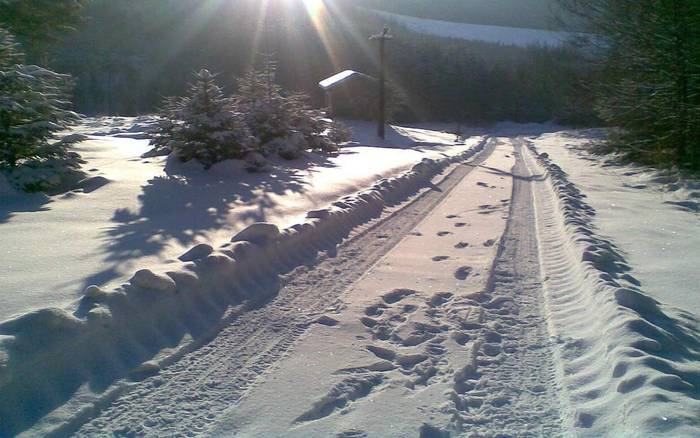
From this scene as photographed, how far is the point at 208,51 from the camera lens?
6956 cm

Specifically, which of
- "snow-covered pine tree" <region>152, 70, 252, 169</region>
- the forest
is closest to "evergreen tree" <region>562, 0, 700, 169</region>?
the forest

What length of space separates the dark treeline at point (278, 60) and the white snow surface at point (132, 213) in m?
39.2

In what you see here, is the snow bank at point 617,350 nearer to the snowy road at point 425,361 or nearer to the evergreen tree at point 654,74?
the snowy road at point 425,361

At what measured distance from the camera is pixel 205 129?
15.3 meters

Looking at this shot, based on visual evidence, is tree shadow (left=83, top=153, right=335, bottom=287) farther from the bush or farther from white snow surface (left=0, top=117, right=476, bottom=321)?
the bush

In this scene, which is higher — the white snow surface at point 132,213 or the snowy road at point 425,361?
the white snow surface at point 132,213

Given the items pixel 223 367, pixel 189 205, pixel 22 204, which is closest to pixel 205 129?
pixel 189 205

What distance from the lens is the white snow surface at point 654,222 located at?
7164mm

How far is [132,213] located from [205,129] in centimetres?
553

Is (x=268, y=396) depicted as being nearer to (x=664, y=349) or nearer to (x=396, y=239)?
(x=664, y=349)

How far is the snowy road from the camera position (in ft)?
13.4

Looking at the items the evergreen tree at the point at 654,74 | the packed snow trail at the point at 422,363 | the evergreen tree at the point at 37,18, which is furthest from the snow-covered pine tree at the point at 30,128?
the evergreen tree at the point at 654,74

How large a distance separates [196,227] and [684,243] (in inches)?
263

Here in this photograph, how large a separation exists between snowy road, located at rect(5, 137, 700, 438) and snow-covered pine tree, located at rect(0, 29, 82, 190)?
606cm
